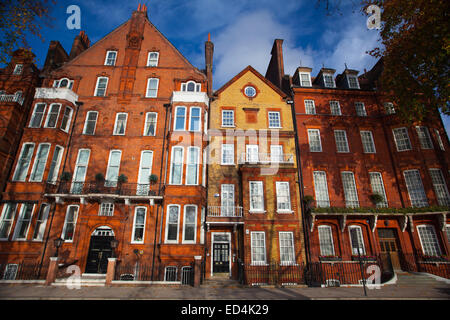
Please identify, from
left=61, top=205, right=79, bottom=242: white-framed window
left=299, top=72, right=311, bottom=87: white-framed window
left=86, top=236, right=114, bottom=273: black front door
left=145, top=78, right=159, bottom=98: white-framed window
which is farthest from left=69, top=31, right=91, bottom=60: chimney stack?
left=299, top=72, right=311, bottom=87: white-framed window

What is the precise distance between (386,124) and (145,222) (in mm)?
23092

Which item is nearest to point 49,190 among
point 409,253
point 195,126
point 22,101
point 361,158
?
point 22,101

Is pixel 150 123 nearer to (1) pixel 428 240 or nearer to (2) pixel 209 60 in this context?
(2) pixel 209 60

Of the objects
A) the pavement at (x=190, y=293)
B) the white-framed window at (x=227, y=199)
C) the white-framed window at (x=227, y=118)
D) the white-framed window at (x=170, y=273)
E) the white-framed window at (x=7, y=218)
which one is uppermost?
the white-framed window at (x=227, y=118)

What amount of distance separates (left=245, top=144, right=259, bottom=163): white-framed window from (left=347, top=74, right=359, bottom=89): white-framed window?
40.5 ft

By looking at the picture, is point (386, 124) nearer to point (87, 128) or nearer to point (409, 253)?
point (409, 253)

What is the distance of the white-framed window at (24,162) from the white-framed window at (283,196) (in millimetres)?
19657

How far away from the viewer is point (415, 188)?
19.6 metres

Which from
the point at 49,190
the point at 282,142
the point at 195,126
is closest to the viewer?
the point at 49,190

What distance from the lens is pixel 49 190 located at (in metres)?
17.2

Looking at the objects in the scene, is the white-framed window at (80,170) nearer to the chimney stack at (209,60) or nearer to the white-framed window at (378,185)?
the chimney stack at (209,60)

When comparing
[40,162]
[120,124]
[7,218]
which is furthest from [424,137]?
[7,218]

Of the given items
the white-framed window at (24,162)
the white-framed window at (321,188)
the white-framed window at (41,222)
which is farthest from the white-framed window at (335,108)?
the white-framed window at (24,162)

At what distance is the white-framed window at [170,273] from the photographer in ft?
52.8
